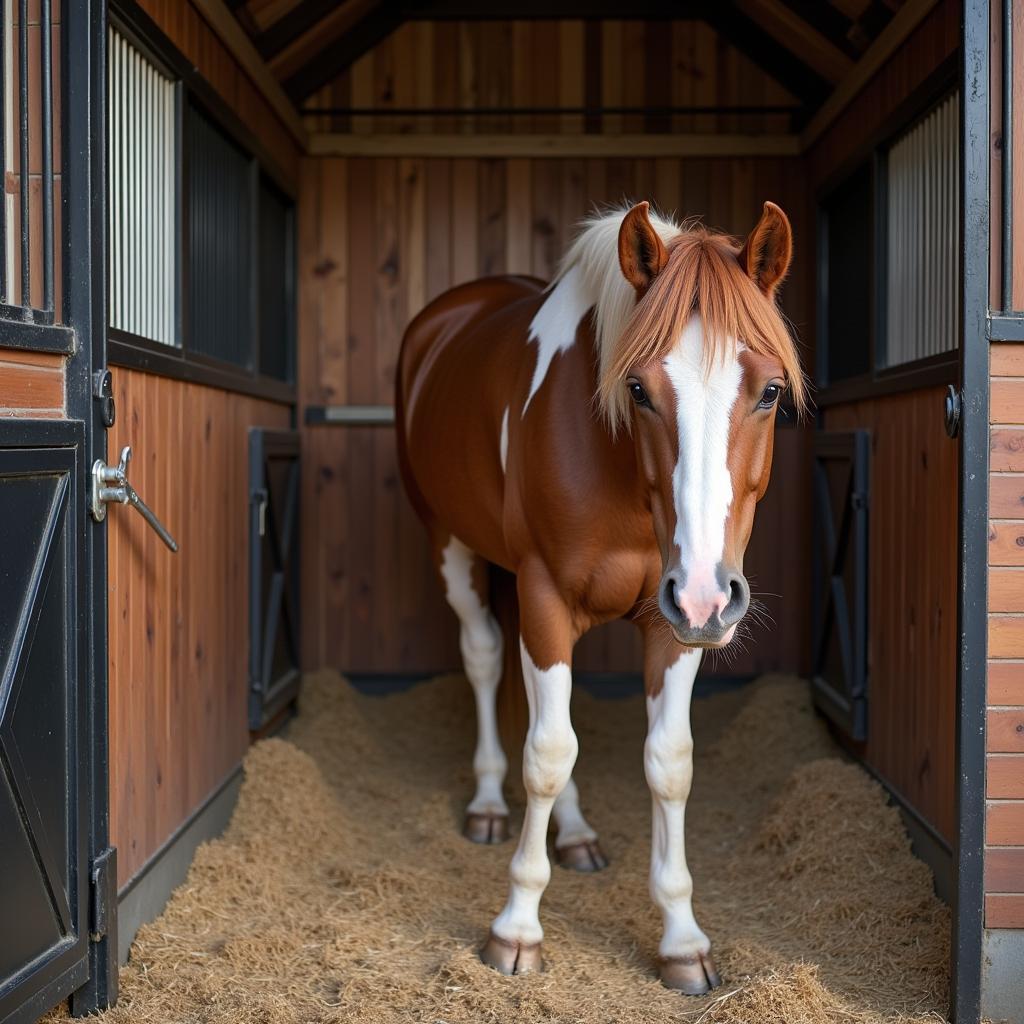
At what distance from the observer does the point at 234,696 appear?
341 centimetres

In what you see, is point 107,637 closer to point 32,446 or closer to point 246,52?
point 32,446

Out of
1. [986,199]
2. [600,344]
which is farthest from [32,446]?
[986,199]

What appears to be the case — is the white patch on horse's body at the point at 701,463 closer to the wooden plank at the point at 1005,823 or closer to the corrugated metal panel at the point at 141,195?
the wooden plank at the point at 1005,823

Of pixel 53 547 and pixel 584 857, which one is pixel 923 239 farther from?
pixel 53 547

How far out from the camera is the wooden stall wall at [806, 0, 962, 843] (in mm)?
2627

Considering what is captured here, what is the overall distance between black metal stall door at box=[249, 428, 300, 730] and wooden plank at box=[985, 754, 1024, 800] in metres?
2.19

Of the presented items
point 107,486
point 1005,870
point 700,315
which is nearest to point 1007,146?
point 700,315

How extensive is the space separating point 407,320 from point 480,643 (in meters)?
1.55

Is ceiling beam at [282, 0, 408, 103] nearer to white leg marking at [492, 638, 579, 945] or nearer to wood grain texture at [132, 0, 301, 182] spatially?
wood grain texture at [132, 0, 301, 182]

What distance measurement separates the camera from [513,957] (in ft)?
7.83

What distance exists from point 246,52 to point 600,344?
1787mm

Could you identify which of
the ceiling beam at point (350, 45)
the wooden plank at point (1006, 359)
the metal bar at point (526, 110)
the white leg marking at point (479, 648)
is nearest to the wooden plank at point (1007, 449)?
the wooden plank at point (1006, 359)

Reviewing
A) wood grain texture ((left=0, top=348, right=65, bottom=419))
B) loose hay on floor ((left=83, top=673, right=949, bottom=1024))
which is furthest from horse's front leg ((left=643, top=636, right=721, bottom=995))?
wood grain texture ((left=0, top=348, right=65, bottom=419))

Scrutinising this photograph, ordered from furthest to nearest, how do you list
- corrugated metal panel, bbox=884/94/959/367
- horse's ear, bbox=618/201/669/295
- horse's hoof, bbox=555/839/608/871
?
horse's hoof, bbox=555/839/608/871 < corrugated metal panel, bbox=884/94/959/367 < horse's ear, bbox=618/201/669/295
